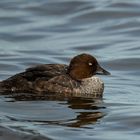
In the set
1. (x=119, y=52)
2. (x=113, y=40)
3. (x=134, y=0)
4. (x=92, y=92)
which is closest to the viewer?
(x=92, y=92)

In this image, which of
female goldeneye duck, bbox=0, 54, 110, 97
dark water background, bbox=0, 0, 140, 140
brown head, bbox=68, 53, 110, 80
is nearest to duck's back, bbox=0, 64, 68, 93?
female goldeneye duck, bbox=0, 54, 110, 97

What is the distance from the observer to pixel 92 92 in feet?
52.2

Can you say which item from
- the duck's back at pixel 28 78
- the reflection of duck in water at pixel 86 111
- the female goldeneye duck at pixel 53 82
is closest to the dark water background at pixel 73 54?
the reflection of duck in water at pixel 86 111

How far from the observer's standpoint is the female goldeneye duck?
15695 millimetres

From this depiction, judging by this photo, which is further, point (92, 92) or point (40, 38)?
point (40, 38)

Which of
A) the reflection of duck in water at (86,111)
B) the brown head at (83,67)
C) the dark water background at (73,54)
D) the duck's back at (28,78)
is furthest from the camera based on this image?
the brown head at (83,67)

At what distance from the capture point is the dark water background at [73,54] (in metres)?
12.5

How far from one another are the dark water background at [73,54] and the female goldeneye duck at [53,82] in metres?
0.39

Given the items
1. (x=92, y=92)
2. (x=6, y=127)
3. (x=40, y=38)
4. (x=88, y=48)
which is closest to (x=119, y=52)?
(x=88, y=48)

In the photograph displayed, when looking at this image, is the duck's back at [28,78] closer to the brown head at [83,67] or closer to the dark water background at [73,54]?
the brown head at [83,67]

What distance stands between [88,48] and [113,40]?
1307 millimetres

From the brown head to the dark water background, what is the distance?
0.45 metres

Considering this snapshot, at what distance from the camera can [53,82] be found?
51.6ft

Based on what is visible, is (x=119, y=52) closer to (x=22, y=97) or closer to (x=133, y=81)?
(x=133, y=81)
